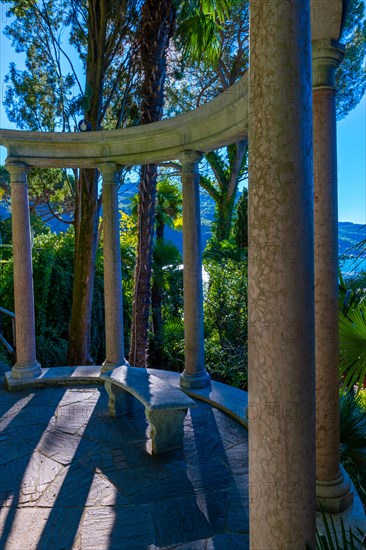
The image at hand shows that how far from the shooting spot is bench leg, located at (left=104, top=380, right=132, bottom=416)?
788 cm

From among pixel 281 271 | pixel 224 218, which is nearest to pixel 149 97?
pixel 281 271

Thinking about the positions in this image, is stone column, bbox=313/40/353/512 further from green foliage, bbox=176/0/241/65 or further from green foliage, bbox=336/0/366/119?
green foliage, bbox=336/0/366/119

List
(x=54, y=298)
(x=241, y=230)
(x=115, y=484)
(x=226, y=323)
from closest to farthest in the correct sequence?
(x=115, y=484), (x=226, y=323), (x=54, y=298), (x=241, y=230)

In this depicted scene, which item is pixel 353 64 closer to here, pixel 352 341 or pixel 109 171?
pixel 109 171

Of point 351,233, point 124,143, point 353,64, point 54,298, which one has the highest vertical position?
point 353,64

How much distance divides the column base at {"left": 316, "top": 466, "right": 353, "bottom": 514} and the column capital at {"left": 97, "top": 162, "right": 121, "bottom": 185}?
722cm

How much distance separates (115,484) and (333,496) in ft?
9.28

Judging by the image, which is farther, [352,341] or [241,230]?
[241,230]

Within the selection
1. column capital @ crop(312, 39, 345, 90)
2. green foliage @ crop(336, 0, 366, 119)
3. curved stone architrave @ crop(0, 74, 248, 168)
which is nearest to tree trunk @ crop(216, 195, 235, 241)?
green foliage @ crop(336, 0, 366, 119)

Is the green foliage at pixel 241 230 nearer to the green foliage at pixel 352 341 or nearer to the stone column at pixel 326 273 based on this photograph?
the green foliage at pixel 352 341

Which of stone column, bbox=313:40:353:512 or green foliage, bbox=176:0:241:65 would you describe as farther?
green foliage, bbox=176:0:241:65

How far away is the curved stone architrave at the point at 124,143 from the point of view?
7906mm

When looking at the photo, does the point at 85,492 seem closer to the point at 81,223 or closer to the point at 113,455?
the point at 113,455

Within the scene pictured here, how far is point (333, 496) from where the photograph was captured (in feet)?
14.2
